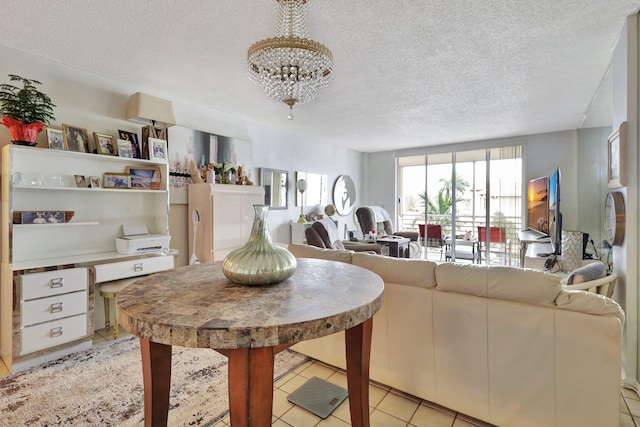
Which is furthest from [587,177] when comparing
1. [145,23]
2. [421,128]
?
[145,23]

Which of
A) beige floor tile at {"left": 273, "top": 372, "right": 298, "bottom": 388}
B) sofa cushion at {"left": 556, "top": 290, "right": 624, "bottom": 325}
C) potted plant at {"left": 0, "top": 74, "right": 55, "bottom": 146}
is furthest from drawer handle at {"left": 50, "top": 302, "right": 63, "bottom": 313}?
sofa cushion at {"left": 556, "top": 290, "right": 624, "bottom": 325}

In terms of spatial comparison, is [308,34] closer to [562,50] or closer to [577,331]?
[562,50]

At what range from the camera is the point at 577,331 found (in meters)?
1.34

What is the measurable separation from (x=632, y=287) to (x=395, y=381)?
1.61 meters

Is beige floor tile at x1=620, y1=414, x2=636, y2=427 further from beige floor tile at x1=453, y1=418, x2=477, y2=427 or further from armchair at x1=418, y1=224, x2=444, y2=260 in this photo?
armchair at x1=418, y1=224, x2=444, y2=260

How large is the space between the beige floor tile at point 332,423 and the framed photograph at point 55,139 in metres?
2.82

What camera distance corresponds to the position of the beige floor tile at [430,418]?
1.61m

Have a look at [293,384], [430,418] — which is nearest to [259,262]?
[293,384]

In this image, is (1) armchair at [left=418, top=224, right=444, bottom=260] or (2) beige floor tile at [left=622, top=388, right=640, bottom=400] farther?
(1) armchair at [left=418, top=224, right=444, bottom=260]

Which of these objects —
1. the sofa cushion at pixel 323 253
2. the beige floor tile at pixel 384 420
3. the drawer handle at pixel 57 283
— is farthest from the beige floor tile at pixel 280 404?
the drawer handle at pixel 57 283

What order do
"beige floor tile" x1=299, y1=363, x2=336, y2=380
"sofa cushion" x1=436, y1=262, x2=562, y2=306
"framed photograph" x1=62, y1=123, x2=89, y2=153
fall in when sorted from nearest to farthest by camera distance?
"sofa cushion" x1=436, y1=262, x2=562, y2=306, "beige floor tile" x1=299, y1=363, x2=336, y2=380, "framed photograph" x1=62, y1=123, x2=89, y2=153

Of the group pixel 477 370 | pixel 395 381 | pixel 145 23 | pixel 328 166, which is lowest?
pixel 395 381

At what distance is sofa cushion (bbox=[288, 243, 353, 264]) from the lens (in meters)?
2.10

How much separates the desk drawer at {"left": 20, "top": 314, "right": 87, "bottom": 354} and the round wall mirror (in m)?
4.54
